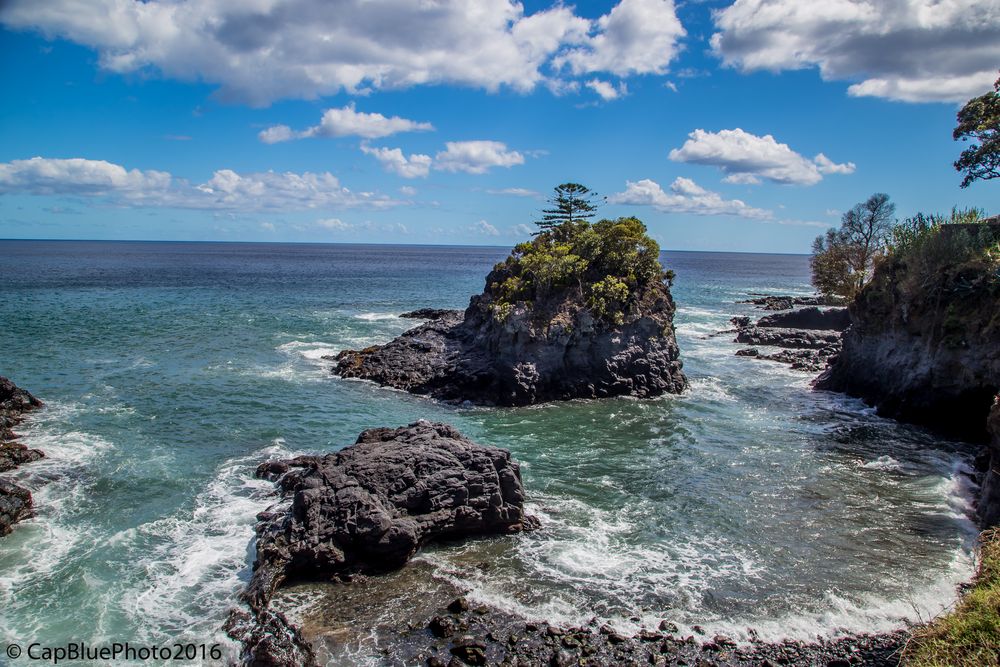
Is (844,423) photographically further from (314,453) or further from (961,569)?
(314,453)

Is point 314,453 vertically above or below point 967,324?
below

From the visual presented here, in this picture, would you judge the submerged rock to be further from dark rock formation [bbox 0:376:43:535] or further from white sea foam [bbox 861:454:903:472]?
dark rock formation [bbox 0:376:43:535]

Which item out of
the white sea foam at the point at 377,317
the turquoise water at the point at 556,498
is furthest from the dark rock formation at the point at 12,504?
the white sea foam at the point at 377,317

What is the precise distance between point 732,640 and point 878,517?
10.7 meters

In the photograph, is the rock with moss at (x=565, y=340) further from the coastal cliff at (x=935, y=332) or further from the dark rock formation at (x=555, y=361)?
the coastal cliff at (x=935, y=332)

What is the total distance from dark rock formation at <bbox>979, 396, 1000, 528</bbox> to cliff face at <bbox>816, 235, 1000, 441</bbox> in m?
10.6

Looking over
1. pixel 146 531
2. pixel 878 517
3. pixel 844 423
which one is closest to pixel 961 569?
pixel 878 517

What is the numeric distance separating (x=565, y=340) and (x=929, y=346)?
67.6 feet

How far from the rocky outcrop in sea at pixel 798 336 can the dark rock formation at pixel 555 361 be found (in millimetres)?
16418

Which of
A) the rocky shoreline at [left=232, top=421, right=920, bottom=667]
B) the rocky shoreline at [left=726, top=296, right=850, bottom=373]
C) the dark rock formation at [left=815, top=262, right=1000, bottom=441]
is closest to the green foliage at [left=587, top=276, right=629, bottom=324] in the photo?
the dark rock formation at [left=815, top=262, right=1000, bottom=441]

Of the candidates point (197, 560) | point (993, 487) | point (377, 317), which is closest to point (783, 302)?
point (377, 317)

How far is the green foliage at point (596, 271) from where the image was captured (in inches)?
1586

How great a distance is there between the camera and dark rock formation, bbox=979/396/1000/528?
829 inches

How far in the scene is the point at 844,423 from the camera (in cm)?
3453
